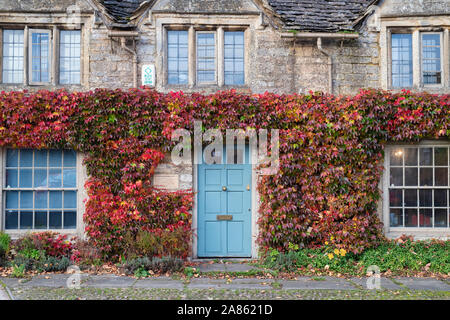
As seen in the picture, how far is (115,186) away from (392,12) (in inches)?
292

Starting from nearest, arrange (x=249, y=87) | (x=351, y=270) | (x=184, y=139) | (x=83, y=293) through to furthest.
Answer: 1. (x=83, y=293)
2. (x=351, y=270)
3. (x=184, y=139)
4. (x=249, y=87)

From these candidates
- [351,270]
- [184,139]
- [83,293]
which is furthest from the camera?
[184,139]

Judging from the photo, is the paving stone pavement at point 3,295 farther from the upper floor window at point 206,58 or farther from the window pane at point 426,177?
the window pane at point 426,177

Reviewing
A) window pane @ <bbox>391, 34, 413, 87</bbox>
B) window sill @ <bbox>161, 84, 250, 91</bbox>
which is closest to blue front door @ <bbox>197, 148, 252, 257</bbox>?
window sill @ <bbox>161, 84, 250, 91</bbox>


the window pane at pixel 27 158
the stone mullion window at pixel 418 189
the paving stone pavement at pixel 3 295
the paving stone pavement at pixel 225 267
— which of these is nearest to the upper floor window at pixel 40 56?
the window pane at pixel 27 158

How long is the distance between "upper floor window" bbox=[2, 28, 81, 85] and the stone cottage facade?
0.07ft

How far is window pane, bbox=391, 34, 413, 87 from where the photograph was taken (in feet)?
30.5

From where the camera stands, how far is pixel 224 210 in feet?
28.3

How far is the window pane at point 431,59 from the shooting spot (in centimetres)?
925

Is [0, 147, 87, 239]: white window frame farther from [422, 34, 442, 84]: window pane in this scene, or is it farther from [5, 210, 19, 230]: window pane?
[422, 34, 442, 84]: window pane

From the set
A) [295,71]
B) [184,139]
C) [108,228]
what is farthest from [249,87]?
[108,228]

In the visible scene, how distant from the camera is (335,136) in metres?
8.41

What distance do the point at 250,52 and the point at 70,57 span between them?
162 inches

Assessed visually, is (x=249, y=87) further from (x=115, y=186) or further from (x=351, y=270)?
(x=351, y=270)
